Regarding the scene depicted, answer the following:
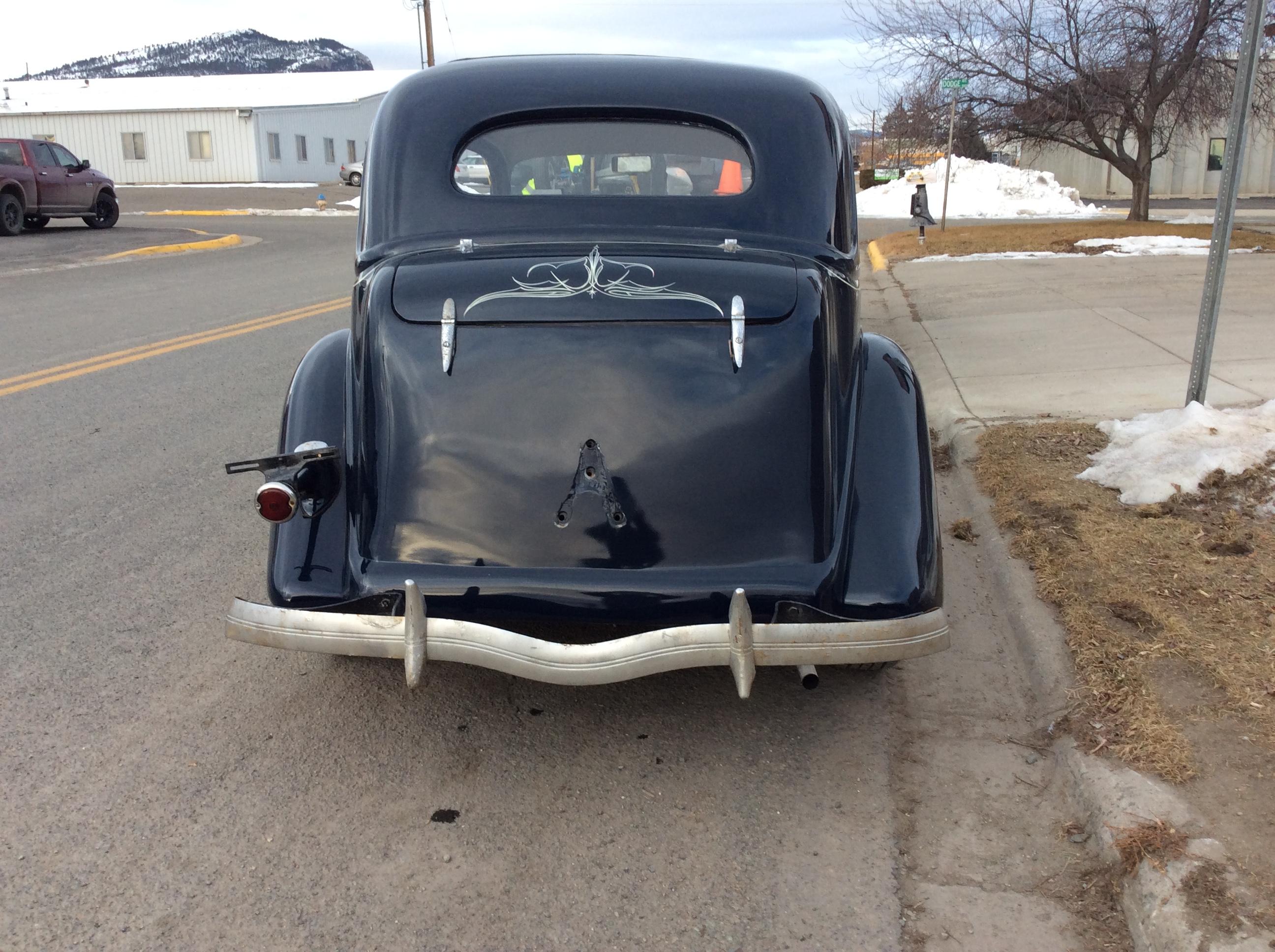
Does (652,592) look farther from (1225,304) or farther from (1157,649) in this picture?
(1225,304)

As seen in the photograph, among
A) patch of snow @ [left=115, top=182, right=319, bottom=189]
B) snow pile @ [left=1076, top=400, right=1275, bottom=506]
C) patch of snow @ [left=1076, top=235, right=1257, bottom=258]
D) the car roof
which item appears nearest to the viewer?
the car roof

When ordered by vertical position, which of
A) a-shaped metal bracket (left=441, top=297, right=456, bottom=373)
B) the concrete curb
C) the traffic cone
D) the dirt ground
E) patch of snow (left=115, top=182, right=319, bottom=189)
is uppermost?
the traffic cone

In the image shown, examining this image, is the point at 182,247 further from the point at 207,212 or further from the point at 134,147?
the point at 134,147

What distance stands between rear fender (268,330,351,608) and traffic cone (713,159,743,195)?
1440 millimetres

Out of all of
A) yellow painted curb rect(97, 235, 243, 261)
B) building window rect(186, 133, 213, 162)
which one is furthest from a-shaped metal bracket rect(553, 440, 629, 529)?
building window rect(186, 133, 213, 162)

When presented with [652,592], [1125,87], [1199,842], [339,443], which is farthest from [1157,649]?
[1125,87]

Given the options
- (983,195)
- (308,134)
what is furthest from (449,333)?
(308,134)

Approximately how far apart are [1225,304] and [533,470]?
8821mm

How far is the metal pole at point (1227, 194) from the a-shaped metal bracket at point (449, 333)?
334cm

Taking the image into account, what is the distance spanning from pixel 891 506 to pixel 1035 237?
54.0 ft

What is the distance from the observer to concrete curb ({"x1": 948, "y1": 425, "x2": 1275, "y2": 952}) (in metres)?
2.31

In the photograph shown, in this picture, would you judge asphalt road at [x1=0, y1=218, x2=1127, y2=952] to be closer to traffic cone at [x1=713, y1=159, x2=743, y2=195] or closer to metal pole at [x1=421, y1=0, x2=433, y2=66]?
traffic cone at [x1=713, y1=159, x2=743, y2=195]

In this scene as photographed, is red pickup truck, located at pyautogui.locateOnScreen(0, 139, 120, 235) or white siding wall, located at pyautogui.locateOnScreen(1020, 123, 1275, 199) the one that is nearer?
red pickup truck, located at pyautogui.locateOnScreen(0, 139, 120, 235)

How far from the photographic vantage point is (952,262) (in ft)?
49.6
